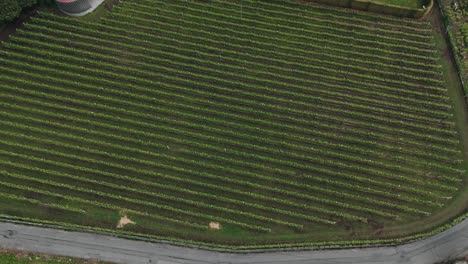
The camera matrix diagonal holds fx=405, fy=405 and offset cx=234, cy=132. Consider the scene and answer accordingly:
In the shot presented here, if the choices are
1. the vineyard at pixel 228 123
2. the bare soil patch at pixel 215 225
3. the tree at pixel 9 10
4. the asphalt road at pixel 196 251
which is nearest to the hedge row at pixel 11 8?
the tree at pixel 9 10

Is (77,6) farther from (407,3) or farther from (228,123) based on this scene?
(407,3)

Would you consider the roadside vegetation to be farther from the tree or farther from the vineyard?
the tree

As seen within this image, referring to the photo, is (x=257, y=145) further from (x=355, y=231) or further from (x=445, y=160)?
(x=445, y=160)

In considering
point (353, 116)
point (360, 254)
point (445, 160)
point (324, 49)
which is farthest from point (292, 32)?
point (360, 254)

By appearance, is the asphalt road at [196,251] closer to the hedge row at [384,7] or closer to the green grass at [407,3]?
the hedge row at [384,7]

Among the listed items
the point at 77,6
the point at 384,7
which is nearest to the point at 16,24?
the point at 77,6
